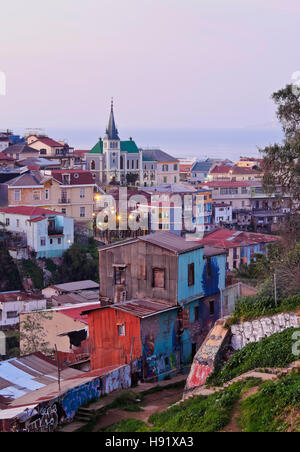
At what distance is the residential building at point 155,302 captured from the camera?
15.5 m

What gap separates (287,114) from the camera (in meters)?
18.7

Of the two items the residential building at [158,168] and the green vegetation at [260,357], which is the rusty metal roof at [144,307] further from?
the residential building at [158,168]

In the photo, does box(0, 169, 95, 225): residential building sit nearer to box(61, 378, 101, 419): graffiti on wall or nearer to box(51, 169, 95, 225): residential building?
box(51, 169, 95, 225): residential building

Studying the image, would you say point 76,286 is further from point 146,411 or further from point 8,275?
point 146,411

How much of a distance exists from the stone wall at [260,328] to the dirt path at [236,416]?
2607 millimetres

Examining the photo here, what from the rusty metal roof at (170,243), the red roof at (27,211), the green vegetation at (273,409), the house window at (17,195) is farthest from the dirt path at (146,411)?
the house window at (17,195)

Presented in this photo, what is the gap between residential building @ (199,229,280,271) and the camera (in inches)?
1586

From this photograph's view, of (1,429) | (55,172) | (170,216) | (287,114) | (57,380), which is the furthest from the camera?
(170,216)

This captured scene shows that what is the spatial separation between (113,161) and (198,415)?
184ft

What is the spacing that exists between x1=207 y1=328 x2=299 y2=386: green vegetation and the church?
50561 millimetres

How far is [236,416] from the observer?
9578mm
